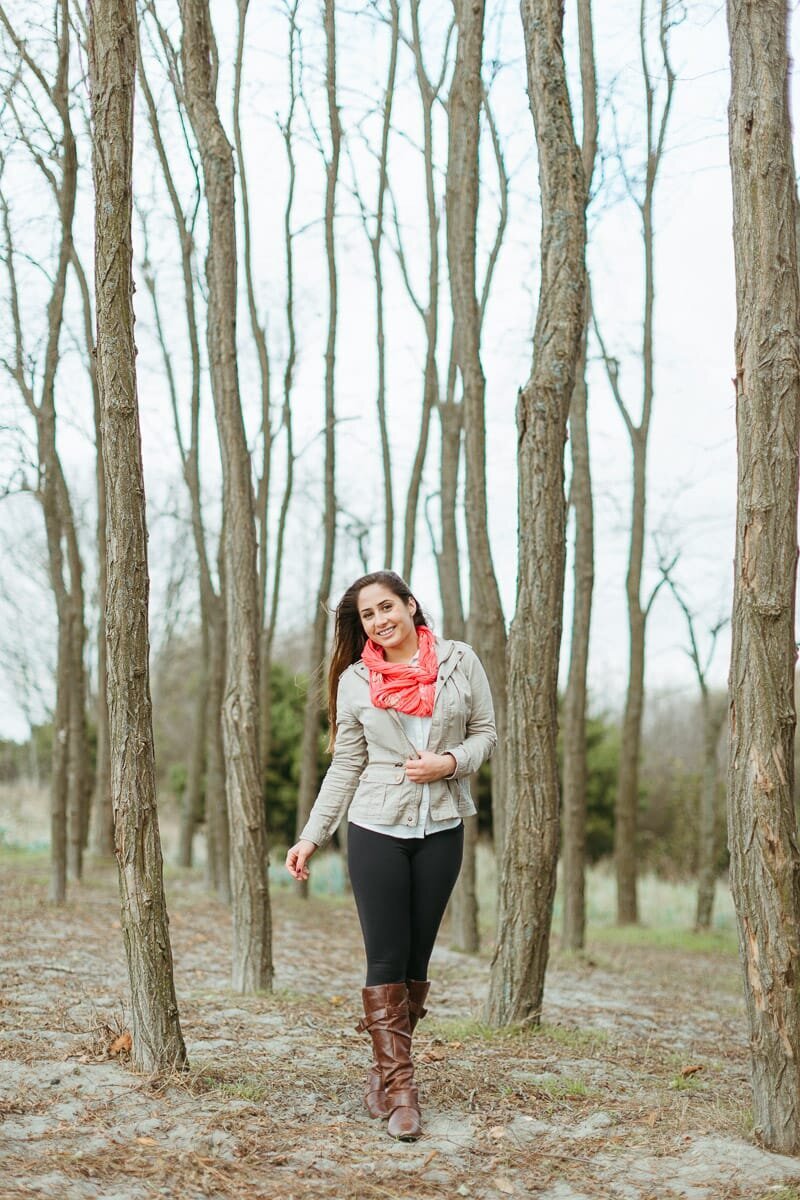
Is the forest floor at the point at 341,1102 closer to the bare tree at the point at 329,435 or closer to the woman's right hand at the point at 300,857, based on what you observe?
the woman's right hand at the point at 300,857

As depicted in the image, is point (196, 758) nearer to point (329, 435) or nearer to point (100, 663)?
point (100, 663)

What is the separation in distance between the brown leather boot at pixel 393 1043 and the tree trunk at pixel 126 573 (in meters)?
0.76

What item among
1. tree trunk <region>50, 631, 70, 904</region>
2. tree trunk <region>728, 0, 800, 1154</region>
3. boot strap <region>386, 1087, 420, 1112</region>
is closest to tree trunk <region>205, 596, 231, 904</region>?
tree trunk <region>50, 631, 70, 904</region>

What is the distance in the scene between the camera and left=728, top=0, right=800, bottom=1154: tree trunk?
3789 mm

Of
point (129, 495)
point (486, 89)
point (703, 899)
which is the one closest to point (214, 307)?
point (129, 495)

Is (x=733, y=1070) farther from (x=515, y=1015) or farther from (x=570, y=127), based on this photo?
(x=570, y=127)

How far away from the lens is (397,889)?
13.1ft

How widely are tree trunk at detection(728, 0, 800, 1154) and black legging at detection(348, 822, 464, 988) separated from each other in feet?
3.21

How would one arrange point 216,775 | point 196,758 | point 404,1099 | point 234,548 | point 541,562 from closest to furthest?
point 404,1099, point 541,562, point 234,548, point 216,775, point 196,758

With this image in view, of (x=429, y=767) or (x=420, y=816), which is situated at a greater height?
(x=429, y=767)

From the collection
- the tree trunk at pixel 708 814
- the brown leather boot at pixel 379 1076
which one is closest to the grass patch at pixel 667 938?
the tree trunk at pixel 708 814

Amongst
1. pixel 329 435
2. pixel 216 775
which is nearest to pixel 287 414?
pixel 329 435

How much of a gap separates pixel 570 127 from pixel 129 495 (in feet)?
9.56

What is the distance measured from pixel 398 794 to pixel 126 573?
4.07 ft
